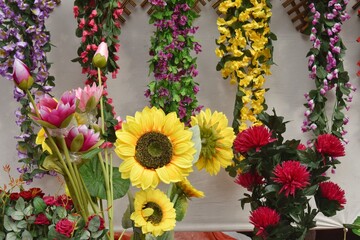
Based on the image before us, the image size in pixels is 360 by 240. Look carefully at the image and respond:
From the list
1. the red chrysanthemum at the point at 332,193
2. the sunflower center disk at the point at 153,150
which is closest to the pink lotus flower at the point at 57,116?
the sunflower center disk at the point at 153,150

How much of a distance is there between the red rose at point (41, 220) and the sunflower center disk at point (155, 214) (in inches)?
5.7

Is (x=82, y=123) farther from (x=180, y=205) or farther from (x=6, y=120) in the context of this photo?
(x=6, y=120)

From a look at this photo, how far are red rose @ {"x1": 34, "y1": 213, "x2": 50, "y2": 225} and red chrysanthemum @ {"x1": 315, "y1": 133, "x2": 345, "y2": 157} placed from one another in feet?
1.52

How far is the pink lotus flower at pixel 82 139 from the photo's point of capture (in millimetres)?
691

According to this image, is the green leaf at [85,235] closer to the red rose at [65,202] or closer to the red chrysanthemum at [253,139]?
the red rose at [65,202]

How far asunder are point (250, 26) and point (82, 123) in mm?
1112

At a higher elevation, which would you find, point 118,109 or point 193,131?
point 193,131

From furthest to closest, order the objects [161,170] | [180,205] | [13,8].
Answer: [13,8]
[180,205]
[161,170]

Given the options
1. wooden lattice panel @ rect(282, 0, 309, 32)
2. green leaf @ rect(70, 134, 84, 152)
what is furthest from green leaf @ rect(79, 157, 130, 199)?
wooden lattice panel @ rect(282, 0, 309, 32)

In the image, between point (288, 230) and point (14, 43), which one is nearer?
point (288, 230)

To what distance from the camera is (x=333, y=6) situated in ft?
5.83

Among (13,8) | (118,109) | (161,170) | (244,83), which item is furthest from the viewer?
(118,109)

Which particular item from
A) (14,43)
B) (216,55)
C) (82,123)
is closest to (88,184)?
(82,123)

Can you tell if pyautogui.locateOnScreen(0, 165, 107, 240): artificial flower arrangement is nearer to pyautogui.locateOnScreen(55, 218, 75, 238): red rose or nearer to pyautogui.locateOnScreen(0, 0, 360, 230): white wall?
pyautogui.locateOnScreen(55, 218, 75, 238): red rose
